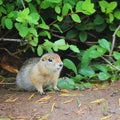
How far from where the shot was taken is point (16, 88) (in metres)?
5.72

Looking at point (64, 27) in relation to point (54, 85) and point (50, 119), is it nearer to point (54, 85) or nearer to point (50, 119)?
point (54, 85)

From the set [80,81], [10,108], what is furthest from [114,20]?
[10,108]

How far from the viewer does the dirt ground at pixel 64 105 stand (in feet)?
15.1

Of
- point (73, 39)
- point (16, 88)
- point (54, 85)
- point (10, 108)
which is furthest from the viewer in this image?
point (73, 39)

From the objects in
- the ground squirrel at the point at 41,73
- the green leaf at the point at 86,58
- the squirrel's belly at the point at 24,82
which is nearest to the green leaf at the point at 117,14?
the green leaf at the point at 86,58

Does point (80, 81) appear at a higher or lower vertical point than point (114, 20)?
lower

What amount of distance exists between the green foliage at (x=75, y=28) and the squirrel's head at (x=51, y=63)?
0.09 meters

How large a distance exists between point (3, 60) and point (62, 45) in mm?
1527

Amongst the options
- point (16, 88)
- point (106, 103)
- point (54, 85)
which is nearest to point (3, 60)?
point (16, 88)

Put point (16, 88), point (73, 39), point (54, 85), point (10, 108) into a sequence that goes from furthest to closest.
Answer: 1. point (73, 39)
2. point (16, 88)
3. point (54, 85)
4. point (10, 108)

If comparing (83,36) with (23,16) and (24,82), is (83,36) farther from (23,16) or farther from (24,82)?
(23,16)

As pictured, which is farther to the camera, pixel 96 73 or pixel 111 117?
pixel 96 73

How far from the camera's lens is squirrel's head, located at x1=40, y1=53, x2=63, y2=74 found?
5.08 m

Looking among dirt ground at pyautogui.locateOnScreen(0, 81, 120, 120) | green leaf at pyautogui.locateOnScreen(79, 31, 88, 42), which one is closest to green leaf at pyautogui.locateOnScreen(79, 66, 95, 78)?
dirt ground at pyautogui.locateOnScreen(0, 81, 120, 120)
